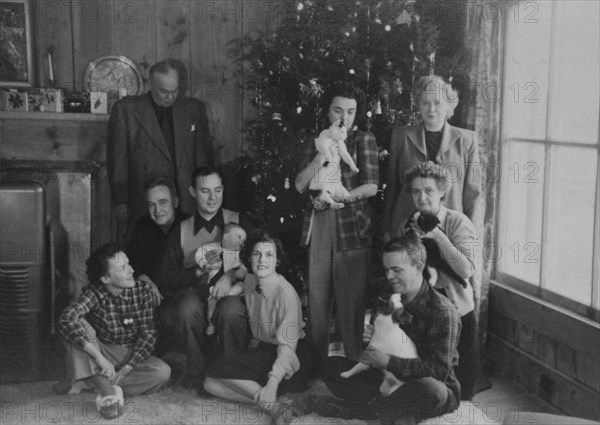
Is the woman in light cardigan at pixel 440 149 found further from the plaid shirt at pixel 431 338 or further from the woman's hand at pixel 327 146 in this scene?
the plaid shirt at pixel 431 338

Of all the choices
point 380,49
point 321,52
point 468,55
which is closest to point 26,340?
point 321,52

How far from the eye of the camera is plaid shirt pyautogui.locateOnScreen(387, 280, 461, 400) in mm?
3309

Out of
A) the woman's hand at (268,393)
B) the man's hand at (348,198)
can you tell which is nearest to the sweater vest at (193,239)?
the man's hand at (348,198)

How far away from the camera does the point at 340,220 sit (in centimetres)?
370

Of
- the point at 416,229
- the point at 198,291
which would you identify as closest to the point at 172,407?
the point at 198,291

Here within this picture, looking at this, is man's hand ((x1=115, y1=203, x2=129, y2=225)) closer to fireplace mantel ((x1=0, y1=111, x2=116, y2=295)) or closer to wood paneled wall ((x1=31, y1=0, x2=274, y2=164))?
fireplace mantel ((x1=0, y1=111, x2=116, y2=295))

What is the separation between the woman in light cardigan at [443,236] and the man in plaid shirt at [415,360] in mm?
113

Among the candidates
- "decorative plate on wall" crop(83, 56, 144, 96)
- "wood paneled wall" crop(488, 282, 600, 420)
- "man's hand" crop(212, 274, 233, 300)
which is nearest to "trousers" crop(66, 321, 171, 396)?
"man's hand" crop(212, 274, 233, 300)

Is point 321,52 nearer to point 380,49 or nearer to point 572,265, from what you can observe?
point 380,49

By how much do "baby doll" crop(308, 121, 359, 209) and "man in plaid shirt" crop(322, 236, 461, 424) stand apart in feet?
1.21

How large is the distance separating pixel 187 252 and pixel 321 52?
118 centimetres

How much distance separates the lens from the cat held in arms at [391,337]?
3.35 meters

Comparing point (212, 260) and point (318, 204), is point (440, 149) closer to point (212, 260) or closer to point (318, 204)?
point (318, 204)

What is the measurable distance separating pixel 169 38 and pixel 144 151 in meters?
0.70
